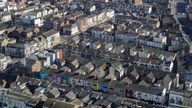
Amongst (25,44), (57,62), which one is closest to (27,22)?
(25,44)

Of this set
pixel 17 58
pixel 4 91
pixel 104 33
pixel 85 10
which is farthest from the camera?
pixel 85 10

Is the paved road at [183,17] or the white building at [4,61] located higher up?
the white building at [4,61]

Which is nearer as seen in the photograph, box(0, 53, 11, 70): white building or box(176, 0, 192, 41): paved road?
box(0, 53, 11, 70): white building

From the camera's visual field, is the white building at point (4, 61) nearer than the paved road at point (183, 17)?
Yes

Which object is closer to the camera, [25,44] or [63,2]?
[25,44]

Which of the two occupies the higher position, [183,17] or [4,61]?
[4,61]

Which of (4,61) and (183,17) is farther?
(183,17)

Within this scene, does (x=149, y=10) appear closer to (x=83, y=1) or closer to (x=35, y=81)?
(x=83, y=1)

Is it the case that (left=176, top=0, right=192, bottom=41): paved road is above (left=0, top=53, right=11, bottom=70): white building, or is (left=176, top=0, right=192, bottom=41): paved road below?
below

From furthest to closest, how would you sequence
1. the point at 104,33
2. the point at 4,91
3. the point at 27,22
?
1. the point at 27,22
2. the point at 104,33
3. the point at 4,91
